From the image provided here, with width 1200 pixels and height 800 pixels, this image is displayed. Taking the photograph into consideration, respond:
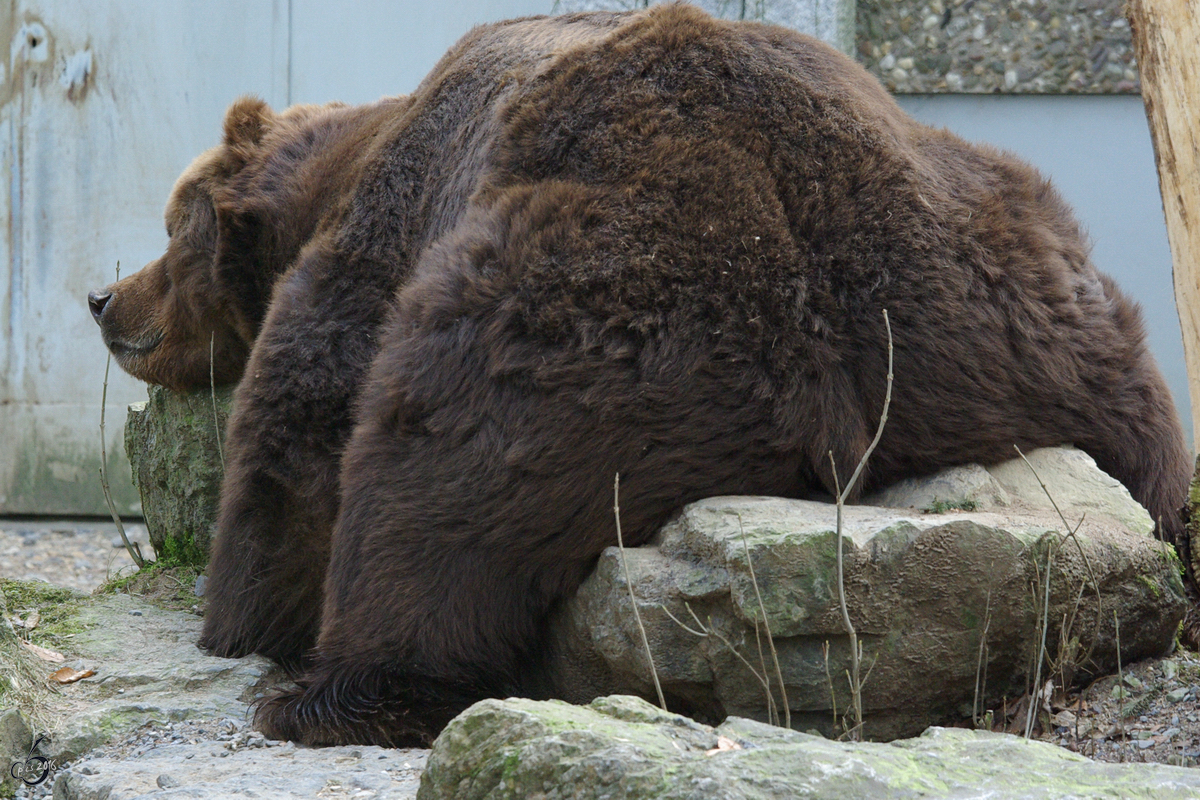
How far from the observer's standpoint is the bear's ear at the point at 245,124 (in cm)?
433

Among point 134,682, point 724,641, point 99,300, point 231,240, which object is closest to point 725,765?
point 724,641

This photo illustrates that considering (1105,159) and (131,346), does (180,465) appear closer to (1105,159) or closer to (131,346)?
(131,346)

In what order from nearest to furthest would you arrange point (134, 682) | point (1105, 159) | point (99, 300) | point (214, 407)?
1. point (134, 682)
2. point (214, 407)
3. point (99, 300)
4. point (1105, 159)

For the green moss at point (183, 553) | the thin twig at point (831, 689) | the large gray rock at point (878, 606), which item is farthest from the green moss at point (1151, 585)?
the green moss at point (183, 553)

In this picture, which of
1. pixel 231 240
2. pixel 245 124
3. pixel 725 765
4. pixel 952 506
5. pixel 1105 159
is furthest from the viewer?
pixel 1105 159

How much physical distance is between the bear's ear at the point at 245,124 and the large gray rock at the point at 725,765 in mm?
2989

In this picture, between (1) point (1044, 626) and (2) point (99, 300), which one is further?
(2) point (99, 300)

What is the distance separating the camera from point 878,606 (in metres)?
2.63

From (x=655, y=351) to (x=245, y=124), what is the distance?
2.19m

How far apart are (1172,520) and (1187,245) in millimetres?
728

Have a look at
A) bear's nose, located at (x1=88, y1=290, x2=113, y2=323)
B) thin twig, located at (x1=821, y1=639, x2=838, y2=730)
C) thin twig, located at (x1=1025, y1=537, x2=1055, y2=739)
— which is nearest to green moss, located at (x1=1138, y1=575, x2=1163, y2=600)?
thin twig, located at (x1=1025, y1=537, x2=1055, y2=739)

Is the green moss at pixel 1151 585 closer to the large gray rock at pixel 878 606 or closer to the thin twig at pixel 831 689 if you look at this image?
the large gray rock at pixel 878 606

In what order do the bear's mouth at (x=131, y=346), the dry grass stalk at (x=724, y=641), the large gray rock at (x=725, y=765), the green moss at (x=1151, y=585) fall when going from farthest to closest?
1. the bear's mouth at (x=131, y=346)
2. the green moss at (x=1151, y=585)
3. the dry grass stalk at (x=724, y=641)
4. the large gray rock at (x=725, y=765)

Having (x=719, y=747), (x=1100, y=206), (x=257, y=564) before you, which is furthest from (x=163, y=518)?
(x=1100, y=206)
